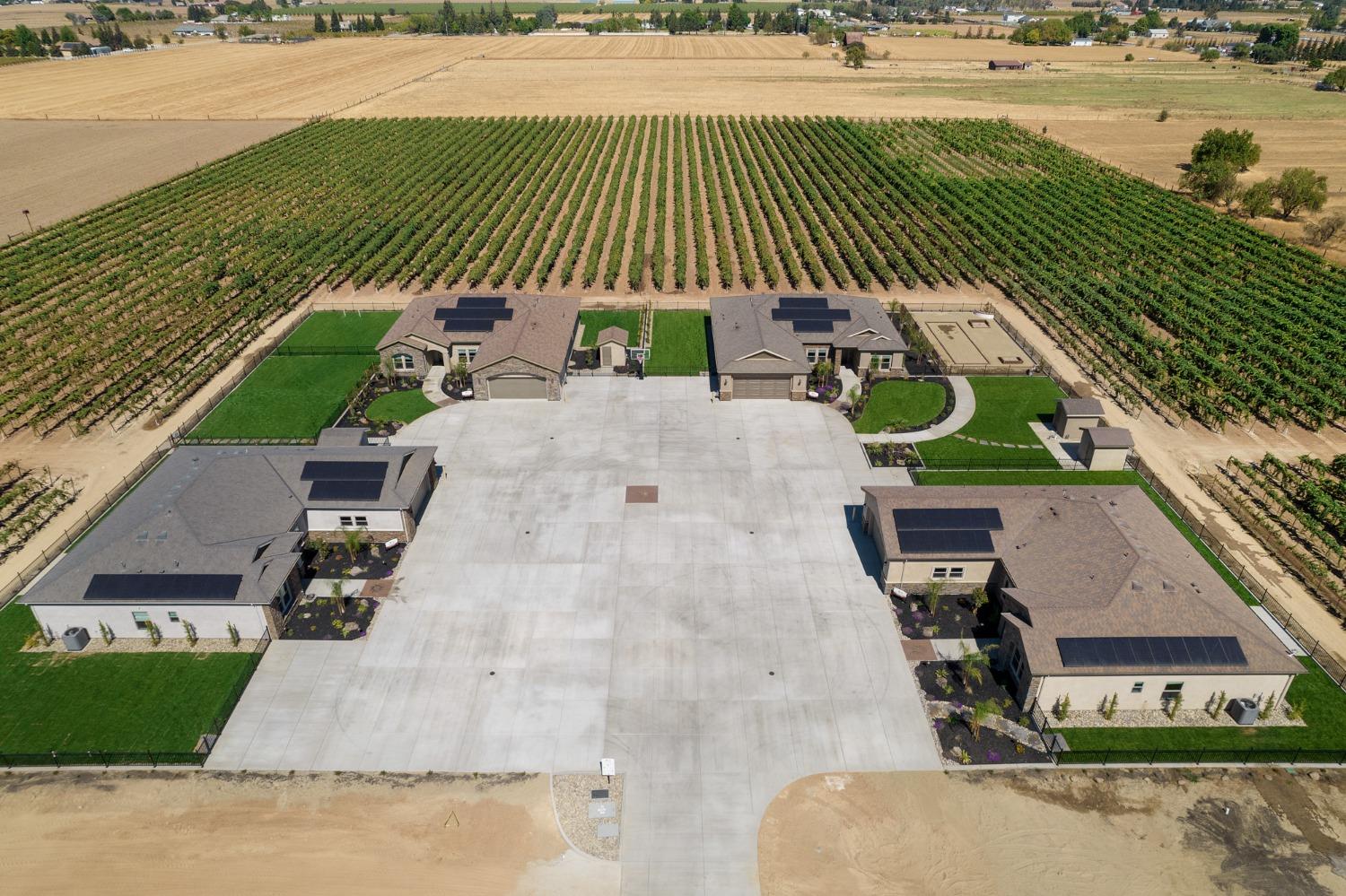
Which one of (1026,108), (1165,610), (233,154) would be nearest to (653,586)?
(1165,610)

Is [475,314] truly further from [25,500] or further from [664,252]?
[25,500]

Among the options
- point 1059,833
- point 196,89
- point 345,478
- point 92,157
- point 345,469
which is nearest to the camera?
point 1059,833

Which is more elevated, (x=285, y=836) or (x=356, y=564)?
(x=356, y=564)

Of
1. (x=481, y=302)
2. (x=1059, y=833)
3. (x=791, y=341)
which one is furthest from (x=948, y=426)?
(x=481, y=302)

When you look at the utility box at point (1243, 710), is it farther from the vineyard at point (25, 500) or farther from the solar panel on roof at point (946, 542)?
the vineyard at point (25, 500)

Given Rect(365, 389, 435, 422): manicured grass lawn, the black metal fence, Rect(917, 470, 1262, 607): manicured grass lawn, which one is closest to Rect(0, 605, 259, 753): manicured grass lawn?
the black metal fence

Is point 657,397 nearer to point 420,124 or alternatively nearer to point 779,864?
point 779,864
